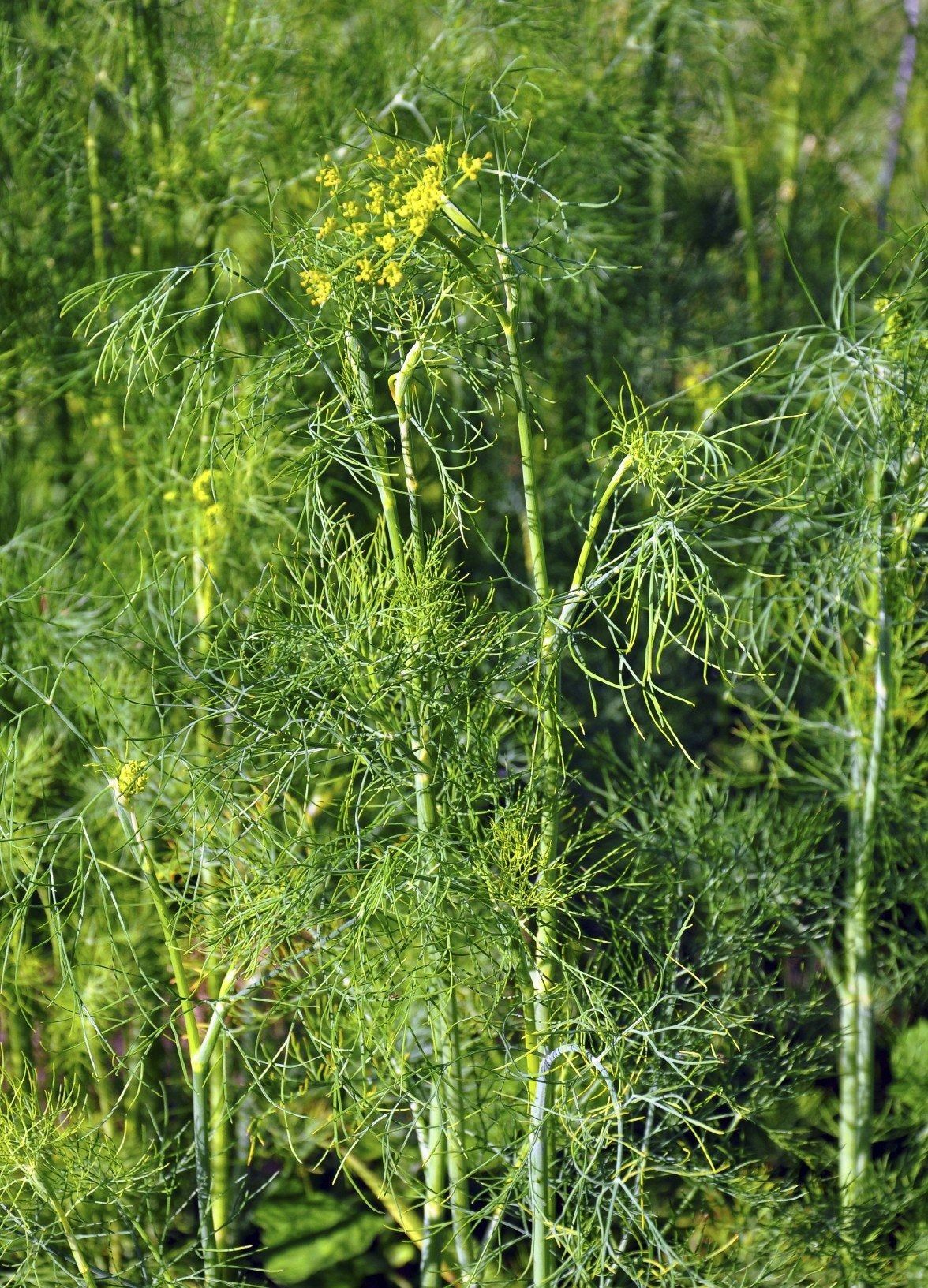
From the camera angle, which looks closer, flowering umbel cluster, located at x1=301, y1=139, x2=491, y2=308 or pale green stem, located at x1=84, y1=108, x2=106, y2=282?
flowering umbel cluster, located at x1=301, y1=139, x2=491, y2=308

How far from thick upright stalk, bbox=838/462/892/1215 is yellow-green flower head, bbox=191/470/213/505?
1.96 feet

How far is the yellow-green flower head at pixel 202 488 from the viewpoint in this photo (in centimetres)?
110

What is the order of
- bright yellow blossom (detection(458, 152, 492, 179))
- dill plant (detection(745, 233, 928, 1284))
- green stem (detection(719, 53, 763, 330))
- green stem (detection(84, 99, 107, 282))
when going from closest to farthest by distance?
bright yellow blossom (detection(458, 152, 492, 179)) < dill plant (detection(745, 233, 928, 1284)) < green stem (detection(84, 99, 107, 282)) < green stem (detection(719, 53, 763, 330))

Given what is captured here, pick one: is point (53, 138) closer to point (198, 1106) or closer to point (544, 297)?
point (544, 297)

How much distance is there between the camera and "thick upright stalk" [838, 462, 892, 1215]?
1.15 meters

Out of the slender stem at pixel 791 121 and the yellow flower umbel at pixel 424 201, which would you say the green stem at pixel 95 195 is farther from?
the slender stem at pixel 791 121

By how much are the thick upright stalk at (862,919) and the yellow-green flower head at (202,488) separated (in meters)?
0.60

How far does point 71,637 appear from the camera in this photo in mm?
1318

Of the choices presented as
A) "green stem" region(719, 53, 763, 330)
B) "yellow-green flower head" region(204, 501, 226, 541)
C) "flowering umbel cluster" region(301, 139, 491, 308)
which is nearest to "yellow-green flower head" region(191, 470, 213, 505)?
"yellow-green flower head" region(204, 501, 226, 541)

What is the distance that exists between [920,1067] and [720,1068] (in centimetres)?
34

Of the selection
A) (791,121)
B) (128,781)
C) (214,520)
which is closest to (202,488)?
(214,520)

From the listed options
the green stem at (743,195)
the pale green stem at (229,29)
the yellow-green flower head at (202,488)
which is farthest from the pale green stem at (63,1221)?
the green stem at (743,195)

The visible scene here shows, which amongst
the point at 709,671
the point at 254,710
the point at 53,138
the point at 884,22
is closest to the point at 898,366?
the point at 254,710

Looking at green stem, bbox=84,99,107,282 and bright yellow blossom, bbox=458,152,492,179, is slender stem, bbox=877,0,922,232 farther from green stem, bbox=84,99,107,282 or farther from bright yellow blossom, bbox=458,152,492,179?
bright yellow blossom, bbox=458,152,492,179
